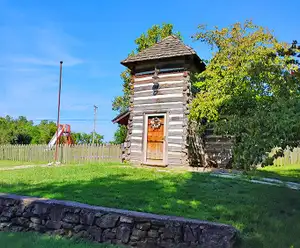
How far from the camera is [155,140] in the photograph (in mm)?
13031

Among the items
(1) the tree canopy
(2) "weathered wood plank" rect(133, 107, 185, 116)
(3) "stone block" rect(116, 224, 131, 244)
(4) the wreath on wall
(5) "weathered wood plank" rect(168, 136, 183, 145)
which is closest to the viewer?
(3) "stone block" rect(116, 224, 131, 244)

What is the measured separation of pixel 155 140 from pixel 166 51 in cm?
385

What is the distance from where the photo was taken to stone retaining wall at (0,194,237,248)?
440 centimetres

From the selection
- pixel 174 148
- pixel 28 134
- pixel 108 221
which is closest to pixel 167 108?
pixel 174 148

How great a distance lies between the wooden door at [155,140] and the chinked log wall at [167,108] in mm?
306

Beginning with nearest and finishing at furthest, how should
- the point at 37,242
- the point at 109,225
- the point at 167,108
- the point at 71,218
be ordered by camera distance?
the point at 37,242
the point at 109,225
the point at 71,218
the point at 167,108

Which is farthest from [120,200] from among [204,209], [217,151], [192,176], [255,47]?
[255,47]

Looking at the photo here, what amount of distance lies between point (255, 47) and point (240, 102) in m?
2.50

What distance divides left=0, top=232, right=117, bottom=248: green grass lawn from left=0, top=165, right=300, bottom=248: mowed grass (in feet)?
3.05

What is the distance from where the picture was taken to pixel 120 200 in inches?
234

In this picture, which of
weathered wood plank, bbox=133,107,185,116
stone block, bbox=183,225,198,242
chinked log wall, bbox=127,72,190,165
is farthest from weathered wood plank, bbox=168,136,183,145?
stone block, bbox=183,225,198,242

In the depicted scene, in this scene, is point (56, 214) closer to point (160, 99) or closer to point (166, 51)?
point (160, 99)

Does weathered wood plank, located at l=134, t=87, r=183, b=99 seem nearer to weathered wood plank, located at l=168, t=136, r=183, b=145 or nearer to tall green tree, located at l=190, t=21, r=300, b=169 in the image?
tall green tree, located at l=190, t=21, r=300, b=169

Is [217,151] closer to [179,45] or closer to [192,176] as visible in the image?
[192,176]
